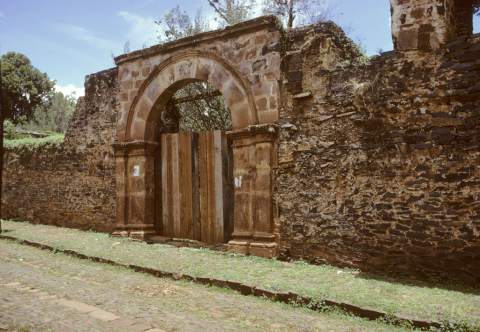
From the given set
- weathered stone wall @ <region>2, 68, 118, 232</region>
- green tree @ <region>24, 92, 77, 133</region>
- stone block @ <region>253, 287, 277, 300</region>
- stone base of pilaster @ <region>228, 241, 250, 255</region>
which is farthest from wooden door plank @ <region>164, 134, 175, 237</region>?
Answer: green tree @ <region>24, 92, 77, 133</region>

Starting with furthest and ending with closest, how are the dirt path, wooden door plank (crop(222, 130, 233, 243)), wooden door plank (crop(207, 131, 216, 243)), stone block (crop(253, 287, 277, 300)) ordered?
wooden door plank (crop(207, 131, 216, 243)), wooden door plank (crop(222, 130, 233, 243)), stone block (crop(253, 287, 277, 300)), the dirt path

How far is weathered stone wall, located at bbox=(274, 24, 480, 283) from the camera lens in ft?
14.5

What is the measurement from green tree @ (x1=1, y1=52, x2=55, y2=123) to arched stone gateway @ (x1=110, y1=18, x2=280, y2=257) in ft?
80.5

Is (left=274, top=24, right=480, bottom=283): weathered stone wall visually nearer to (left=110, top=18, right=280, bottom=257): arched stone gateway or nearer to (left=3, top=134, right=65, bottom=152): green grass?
(left=110, top=18, right=280, bottom=257): arched stone gateway

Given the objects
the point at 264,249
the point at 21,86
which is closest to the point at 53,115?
the point at 21,86

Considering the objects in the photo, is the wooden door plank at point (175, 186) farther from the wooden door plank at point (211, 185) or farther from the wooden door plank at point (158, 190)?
the wooden door plank at point (211, 185)

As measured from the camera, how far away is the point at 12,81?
28.0m

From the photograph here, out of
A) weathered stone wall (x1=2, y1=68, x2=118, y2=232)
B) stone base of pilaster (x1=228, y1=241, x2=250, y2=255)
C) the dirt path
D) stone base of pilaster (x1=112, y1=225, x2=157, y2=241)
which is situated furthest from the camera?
weathered stone wall (x1=2, y1=68, x2=118, y2=232)

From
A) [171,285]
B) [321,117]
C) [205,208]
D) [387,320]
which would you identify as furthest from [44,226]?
[387,320]

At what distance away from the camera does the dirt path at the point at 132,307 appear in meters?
3.20

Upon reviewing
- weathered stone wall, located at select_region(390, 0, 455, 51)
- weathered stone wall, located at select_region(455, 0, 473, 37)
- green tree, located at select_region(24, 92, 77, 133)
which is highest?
green tree, located at select_region(24, 92, 77, 133)

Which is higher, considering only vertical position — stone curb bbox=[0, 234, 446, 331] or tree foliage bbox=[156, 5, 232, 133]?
tree foliage bbox=[156, 5, 232, 133]

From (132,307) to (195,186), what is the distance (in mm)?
3690

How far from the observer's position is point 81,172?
9016mm
